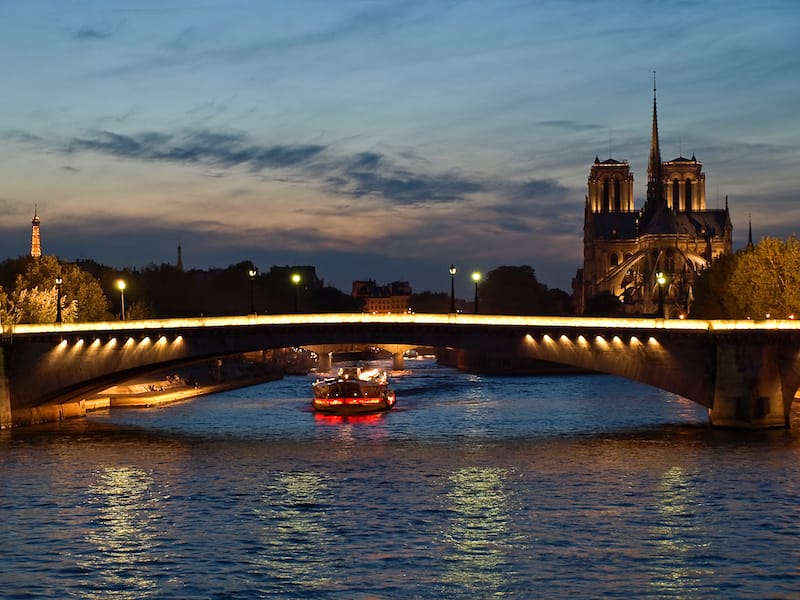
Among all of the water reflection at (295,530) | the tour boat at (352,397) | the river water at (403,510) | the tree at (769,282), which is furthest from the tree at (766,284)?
the water reflection at (295,530)

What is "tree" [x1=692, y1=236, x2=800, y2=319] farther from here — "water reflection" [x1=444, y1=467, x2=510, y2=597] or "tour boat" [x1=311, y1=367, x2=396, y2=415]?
"water reflection" [x1=444, y1=467, x2=510, y2=597]

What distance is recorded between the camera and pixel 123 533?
4578 centimetres

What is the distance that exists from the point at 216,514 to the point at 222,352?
90.5 feet

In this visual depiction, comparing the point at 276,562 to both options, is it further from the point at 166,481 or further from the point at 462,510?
the point at 166,481

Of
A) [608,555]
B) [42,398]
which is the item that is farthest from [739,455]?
[42,398]

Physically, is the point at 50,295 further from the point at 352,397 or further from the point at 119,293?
the point at 119,293

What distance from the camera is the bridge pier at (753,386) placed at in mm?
68500

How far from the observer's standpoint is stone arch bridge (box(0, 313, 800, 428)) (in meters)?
68.8

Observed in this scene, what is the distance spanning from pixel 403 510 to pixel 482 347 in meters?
25.8

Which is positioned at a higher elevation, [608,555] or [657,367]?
[657,367]

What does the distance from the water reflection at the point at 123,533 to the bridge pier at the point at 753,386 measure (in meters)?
27.6

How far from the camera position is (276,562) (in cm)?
4153

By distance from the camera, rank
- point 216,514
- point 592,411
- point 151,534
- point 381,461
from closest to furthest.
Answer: point 151,534
point 216,514
point 381,461
point 592,411

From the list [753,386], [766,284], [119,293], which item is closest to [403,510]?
[753,386]
